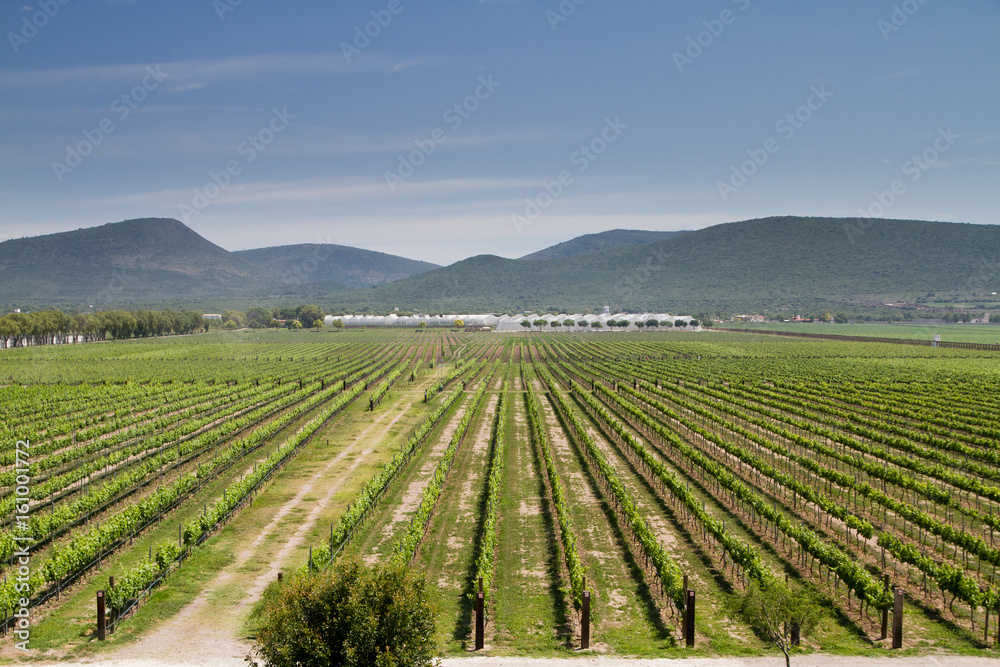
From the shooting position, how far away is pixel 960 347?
114 metres

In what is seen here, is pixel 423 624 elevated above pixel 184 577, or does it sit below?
above

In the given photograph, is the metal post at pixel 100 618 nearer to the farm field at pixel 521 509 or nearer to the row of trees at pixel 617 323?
the farm field at pixel 521 509

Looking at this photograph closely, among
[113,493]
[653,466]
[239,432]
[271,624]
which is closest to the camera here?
[271,624]

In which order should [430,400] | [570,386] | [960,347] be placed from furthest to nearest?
[960,347] < [570,386] < [430,400]

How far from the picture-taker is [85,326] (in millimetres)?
136375

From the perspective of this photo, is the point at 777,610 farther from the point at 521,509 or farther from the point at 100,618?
the point at 100,618

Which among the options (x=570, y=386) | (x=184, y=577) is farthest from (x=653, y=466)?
(x=570, y=386)

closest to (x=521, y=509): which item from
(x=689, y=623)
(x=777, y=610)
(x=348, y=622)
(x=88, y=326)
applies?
(x=689, y=623)

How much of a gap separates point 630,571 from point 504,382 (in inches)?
1929

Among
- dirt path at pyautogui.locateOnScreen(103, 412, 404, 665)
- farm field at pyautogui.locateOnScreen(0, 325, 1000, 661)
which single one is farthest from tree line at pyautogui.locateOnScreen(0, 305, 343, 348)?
dirt path at pyautogui.locateOnScreen(103, 412, 404, 665)

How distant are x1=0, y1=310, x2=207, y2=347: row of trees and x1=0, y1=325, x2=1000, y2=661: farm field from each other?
240 feet

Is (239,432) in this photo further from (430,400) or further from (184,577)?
(184,577)

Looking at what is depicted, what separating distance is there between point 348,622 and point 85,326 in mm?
148548

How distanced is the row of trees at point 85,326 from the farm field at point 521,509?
73246 mm
